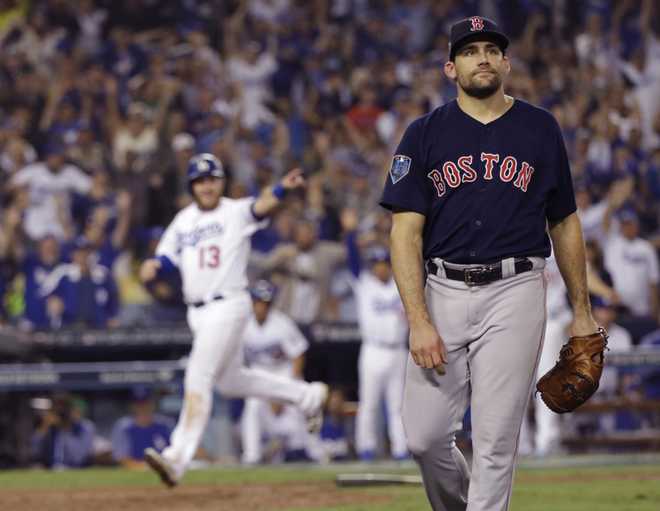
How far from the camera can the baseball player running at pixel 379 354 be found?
1192cm

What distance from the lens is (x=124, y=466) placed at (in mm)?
11914

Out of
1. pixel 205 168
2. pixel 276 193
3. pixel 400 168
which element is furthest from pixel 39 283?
pixel 400 168

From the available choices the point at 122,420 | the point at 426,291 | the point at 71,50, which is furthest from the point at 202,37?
the point at 426,291

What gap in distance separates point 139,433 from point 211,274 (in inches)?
147

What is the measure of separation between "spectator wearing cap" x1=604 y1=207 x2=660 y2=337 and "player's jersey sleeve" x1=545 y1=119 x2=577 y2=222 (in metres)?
8.77

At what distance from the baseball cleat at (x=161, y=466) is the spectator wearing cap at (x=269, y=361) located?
3664 mm

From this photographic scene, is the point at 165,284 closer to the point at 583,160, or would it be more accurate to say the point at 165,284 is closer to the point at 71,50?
the point at 71,50

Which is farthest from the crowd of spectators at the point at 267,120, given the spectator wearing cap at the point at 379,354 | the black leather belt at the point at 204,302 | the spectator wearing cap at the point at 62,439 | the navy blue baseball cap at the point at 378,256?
the black leather belt at the point at 204,302

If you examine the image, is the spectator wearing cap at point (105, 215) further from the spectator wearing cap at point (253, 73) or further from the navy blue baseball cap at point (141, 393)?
→ the spectator wearing cap at point (253, 73)

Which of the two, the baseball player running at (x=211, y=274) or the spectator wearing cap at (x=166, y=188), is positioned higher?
the spectator wearing cap at (x=166, y=188)

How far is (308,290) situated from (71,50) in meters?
4.56

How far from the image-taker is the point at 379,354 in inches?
475

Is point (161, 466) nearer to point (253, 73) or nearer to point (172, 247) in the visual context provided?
point (172, 247)

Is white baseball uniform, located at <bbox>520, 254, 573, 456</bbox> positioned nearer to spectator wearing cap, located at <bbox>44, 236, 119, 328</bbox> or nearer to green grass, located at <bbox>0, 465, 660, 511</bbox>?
green grass, located at <bbox>0, 465, 660, 511</bbox>
